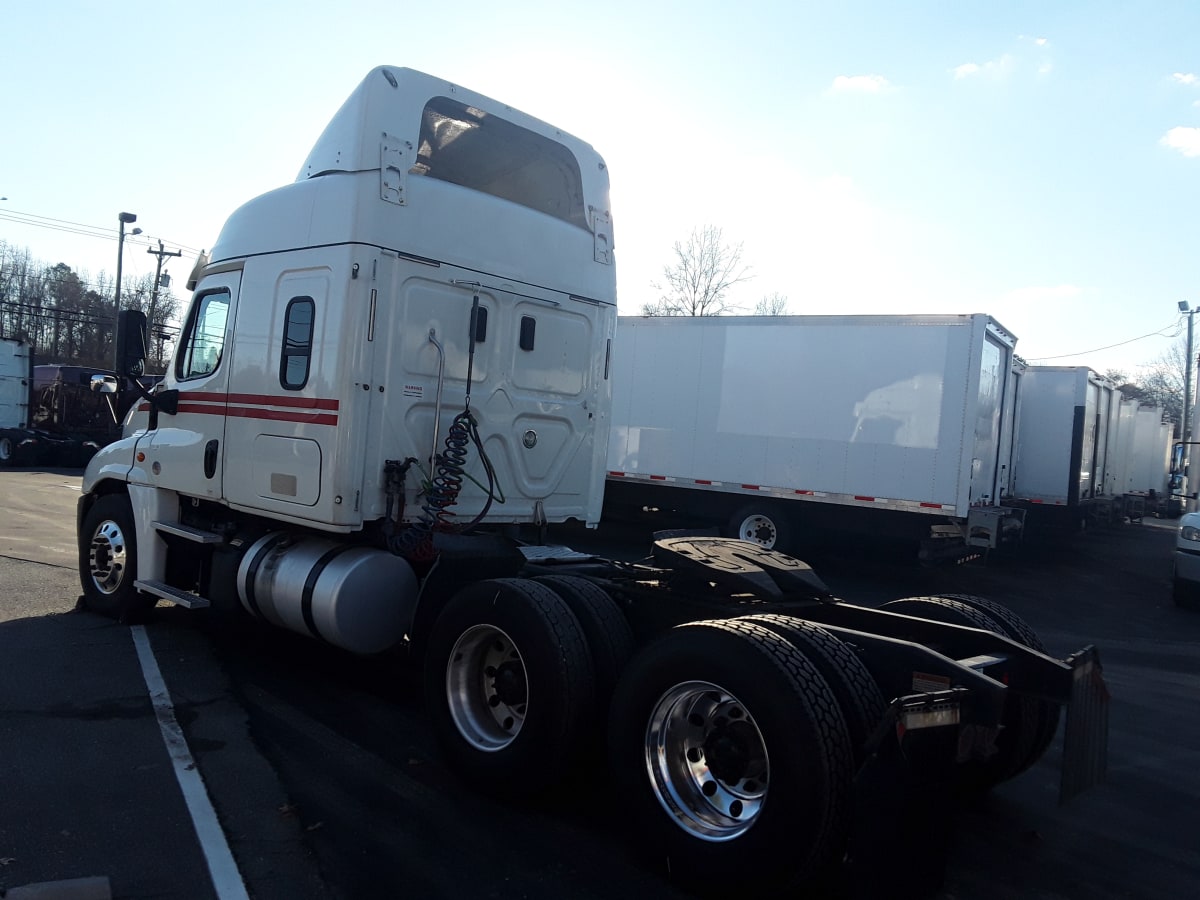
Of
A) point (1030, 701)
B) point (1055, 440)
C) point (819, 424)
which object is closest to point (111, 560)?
point (1030, 701)

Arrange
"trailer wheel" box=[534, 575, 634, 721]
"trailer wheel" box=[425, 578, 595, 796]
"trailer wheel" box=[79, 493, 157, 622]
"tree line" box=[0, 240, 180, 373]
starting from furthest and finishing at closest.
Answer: "tree line" box=[0, 240, 180, 373]
"trailer wheel" box=[79, 493, 157, 622]
"trailer wheel" box=[534, 575, 634, 721]
"trailer wheel" box=[425, 578, 595, 796]

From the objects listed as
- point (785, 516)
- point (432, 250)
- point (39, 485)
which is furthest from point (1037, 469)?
point (39, 485)

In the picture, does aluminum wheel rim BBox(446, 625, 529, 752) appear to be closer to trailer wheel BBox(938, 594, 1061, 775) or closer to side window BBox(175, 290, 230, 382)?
trailer wheel BBox(938, 594, 1061, 775)

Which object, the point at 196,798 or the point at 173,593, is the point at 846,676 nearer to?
the point at 196,798

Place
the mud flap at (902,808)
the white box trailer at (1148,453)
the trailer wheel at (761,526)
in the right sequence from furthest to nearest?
the white box trailer at (1148,453)
the trailer wheel at (761,526)
the mud flap at (902,808)

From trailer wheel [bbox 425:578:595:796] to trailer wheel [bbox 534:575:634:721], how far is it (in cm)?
7

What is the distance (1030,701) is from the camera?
4324 mm

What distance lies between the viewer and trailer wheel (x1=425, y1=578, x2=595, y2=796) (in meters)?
4.14

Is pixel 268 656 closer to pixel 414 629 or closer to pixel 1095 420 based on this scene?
pixel 414 629

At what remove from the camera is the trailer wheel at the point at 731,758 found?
3168mm

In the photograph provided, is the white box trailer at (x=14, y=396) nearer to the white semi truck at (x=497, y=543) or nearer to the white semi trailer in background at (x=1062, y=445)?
the white semi truck at (x=497, y=543)

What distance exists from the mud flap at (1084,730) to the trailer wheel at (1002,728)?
54cm

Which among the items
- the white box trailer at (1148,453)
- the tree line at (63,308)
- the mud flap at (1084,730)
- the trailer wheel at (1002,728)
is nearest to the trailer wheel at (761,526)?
the trailer wheel at (1002,728)

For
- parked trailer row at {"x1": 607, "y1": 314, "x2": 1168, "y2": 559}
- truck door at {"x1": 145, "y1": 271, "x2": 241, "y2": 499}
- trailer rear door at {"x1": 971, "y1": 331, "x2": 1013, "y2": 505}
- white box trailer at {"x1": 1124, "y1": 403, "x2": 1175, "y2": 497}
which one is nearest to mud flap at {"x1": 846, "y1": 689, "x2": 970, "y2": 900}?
truck door at {"x1": 145, "y1": 271, "x2": 241, "y2": 499}
